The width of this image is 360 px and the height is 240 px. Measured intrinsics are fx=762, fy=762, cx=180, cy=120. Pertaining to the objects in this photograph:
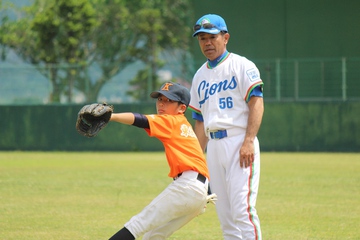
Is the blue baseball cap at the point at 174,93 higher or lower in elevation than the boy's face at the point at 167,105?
higher

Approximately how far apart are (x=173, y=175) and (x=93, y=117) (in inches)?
31.9

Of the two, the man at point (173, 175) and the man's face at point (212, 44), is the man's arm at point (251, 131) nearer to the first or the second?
the man at point (173, 175)

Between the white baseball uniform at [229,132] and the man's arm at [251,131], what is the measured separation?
0.06 m

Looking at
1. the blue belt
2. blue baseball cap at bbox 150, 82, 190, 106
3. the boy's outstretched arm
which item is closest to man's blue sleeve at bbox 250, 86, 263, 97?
the blue belt

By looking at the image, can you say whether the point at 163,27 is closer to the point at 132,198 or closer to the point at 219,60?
the point at 132,198

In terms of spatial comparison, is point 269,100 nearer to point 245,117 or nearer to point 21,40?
point 245,117

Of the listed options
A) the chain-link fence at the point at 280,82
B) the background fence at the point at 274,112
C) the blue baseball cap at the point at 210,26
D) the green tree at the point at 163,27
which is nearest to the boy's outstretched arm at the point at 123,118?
the blue baseball cap at the point at 210,26

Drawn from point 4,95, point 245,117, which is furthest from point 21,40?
point 245,117

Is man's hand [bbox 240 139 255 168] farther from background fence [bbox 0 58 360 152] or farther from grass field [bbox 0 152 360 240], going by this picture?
background fence [bbox 0 58 360 152]

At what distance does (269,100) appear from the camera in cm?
2345

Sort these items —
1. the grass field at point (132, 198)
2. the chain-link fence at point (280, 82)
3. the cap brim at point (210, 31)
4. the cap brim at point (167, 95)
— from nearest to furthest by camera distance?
the cap brim at point (167, 95)
the cap brim at point (210, 31)
the grass field at point (132, 198)
the chain-link fence at point (280, 82)

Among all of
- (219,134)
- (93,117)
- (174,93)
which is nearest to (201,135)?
(219,134)

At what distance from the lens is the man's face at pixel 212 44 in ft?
21.0

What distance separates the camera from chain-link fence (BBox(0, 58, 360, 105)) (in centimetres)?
2325
